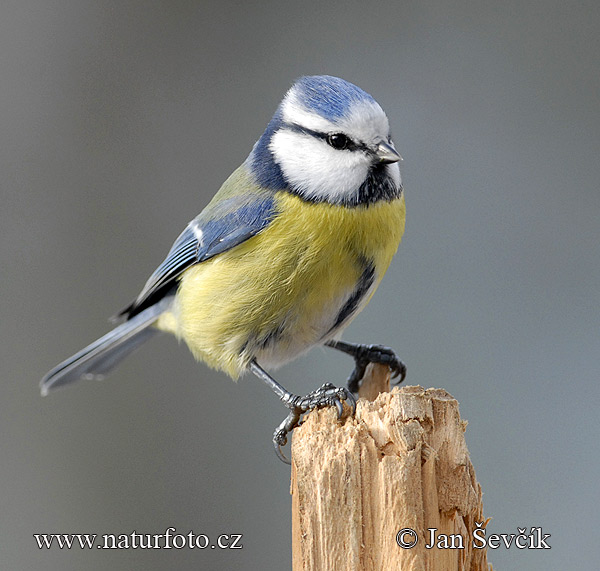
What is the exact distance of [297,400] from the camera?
115 cm

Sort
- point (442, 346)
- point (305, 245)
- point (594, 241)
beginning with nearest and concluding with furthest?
point (305, 245)
point (442, 346)
point (594, 241)

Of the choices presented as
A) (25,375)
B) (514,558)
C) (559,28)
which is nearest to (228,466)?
(25,375)

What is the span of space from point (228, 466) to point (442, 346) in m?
0.68

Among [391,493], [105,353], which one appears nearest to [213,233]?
[105,353]

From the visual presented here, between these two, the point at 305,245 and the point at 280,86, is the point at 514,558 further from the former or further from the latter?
A: the point at 280,86

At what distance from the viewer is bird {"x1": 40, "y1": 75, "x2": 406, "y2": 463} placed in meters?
1.12

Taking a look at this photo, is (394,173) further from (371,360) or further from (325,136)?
(371,360)

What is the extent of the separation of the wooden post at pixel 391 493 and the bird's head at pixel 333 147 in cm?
39

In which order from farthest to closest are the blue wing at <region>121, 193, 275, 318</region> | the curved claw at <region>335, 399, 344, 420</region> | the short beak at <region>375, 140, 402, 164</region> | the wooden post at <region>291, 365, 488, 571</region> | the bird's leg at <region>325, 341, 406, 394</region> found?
the bird's leg at <region>325, 341, 406, 394</region>
the blue wing at <region>121, 193, 275, 318</region>
the short beak at <region>375, 140, 402, 164</region>
the curved claw at <region>335, 399, 344, 420</region>
the wooden post at <region>291, 365, 488, 571</region>

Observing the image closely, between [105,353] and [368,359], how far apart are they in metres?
0.56

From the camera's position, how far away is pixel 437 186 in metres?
2.09

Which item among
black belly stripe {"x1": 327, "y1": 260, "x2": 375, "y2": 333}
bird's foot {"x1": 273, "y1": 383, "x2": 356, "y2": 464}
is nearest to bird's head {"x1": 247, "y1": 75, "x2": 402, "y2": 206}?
black belly stripe {"x1": 327, "y1": 260, "x2": 375, "y2": 333}

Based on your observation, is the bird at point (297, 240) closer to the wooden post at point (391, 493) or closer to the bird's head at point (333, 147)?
the bird's head at point (333, 147)

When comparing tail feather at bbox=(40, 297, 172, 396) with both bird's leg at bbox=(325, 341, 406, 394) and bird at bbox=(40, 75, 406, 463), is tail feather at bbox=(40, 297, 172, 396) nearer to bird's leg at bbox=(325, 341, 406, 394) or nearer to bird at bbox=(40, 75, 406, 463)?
bird at bbox=(40, 75, 406, 463)
